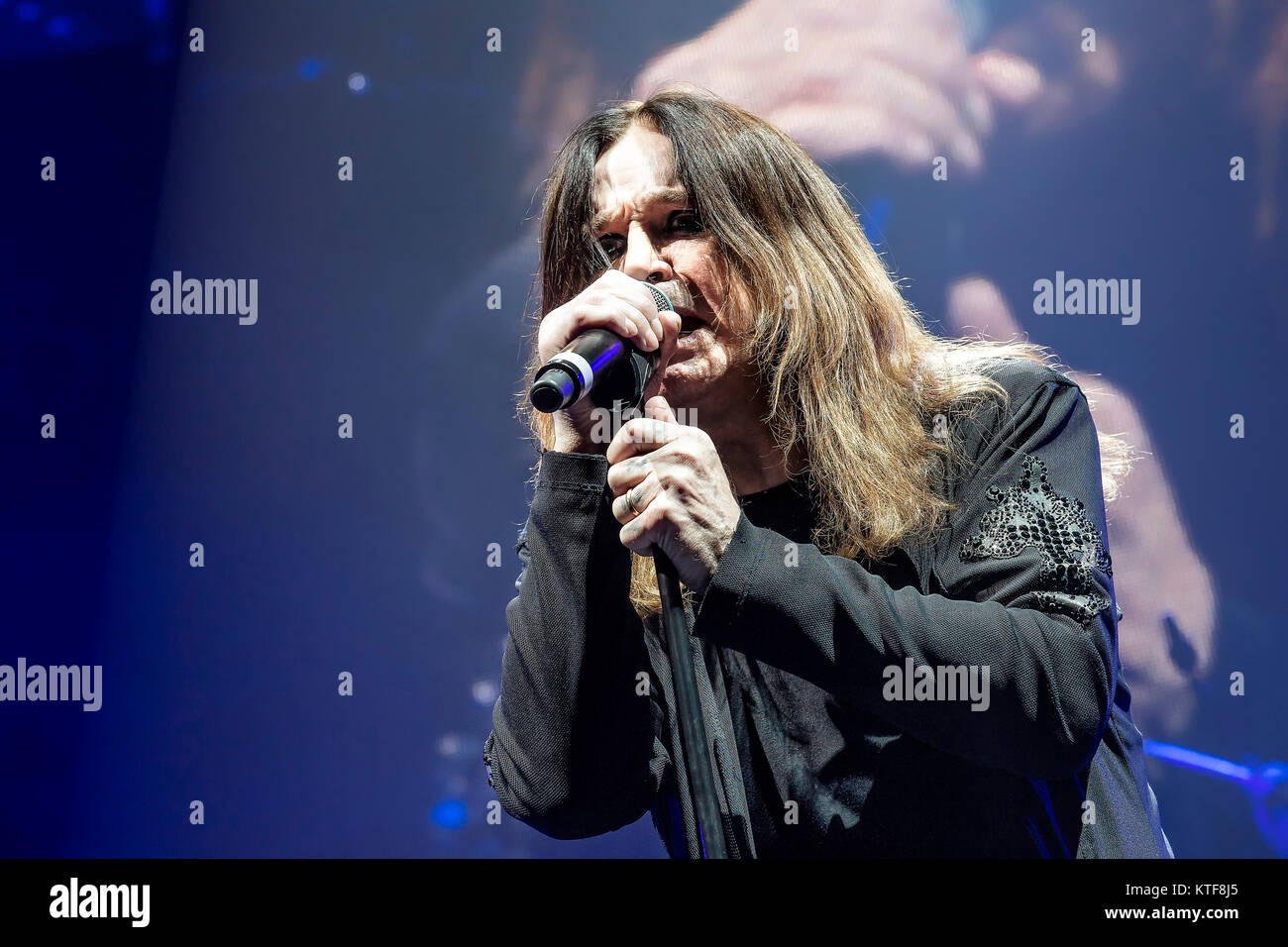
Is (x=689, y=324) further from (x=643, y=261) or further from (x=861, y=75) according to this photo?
(x=861, y=75)

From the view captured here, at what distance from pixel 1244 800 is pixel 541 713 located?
5.83ft

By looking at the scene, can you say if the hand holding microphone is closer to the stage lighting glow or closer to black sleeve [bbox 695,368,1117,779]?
black sleeve [bbox 695,368,1117,779]

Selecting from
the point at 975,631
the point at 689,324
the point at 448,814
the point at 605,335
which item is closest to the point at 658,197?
the point at 689,324

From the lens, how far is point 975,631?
1.16 m

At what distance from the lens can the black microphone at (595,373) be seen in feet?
3.27

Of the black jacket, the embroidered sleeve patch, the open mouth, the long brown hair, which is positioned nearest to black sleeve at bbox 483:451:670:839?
the black jacket

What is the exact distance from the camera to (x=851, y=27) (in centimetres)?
230

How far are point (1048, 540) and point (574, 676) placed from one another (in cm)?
64

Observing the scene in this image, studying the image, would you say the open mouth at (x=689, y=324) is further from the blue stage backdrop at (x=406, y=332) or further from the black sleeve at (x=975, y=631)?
the blue stage backdrop at (x=406, y=332)

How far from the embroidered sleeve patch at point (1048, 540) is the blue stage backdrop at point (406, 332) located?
105 cm

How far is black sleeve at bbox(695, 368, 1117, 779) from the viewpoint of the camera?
3.69 feet
